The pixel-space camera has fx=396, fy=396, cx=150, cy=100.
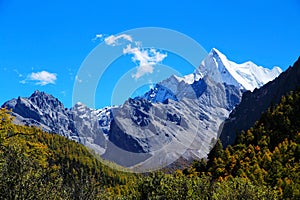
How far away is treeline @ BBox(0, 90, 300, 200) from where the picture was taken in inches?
1351

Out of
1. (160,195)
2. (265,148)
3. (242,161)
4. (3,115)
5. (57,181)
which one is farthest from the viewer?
(265,148)

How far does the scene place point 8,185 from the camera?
106ft

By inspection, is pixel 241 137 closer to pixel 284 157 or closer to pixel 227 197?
pixel 284 157

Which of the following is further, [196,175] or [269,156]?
[269,156]

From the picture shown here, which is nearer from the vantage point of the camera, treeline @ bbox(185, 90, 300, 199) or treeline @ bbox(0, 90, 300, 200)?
treeline @ bbox(0, 90, 300, 200)

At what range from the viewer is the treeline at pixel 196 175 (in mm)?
34312

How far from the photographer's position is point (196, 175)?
116 meters

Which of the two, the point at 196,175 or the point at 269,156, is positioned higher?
the point at 269,156

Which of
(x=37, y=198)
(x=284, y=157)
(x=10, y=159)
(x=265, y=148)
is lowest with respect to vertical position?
(x=37, y=198)

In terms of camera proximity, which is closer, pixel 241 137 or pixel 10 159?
pixel 10 159

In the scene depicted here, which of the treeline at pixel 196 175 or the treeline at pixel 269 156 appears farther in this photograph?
the treeline at pixel 269 156

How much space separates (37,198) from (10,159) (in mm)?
4074

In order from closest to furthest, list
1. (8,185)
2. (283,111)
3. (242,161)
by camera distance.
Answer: (8,185), (242,161), (283,111)

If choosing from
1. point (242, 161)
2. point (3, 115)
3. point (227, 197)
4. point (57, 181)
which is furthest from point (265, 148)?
point (57, 181)
